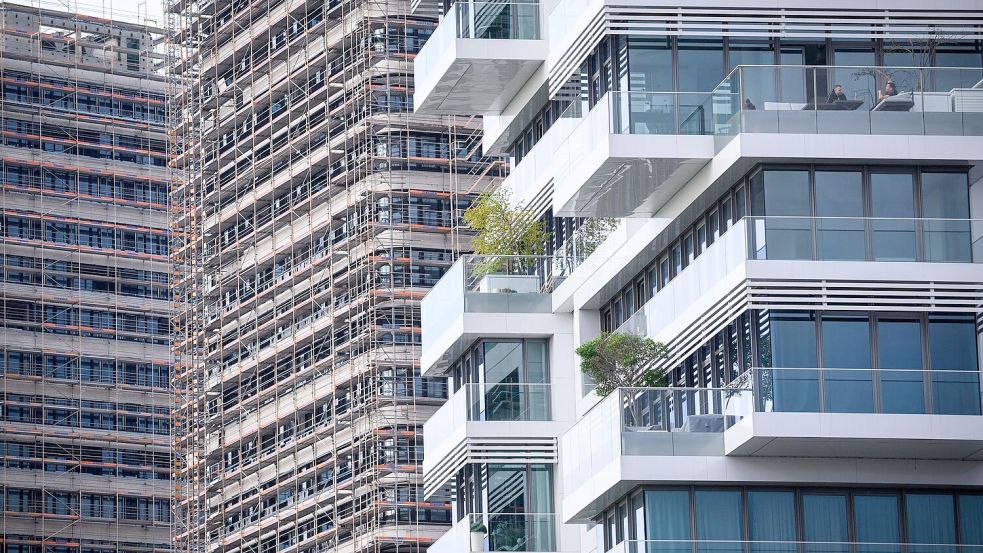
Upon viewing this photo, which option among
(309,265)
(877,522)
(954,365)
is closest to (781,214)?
(954,365)

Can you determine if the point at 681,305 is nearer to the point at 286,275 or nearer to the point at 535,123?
the point at 535,123

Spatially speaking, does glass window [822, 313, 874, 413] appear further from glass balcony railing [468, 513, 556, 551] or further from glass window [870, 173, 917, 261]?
glass balcony railing [468, 513, 556, 551]

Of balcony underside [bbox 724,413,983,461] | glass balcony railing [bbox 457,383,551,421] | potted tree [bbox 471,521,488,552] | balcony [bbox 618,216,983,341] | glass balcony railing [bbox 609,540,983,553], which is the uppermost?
balcony [bbox 618,216,983,341]

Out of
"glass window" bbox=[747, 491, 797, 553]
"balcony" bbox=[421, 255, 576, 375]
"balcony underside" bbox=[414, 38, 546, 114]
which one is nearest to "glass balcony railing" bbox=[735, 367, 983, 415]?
"glass window" bbox=[747, 491, 797, 553]

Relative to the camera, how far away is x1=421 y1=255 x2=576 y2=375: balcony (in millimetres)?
42438

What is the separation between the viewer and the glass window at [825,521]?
3366 cm

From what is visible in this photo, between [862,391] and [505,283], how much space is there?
35.7 ft

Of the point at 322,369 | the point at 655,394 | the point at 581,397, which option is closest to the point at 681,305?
the point at 655,394

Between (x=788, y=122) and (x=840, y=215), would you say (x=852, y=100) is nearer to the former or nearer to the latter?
(x=788, y=122)

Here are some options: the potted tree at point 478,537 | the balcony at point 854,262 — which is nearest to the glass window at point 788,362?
the balcony at point 854,262

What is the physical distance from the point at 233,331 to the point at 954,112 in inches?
1890

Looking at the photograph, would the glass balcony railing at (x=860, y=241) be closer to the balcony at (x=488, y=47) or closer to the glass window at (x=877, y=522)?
the glass window at (x=877, y=522)

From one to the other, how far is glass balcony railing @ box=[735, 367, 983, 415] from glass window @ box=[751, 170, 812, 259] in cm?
187

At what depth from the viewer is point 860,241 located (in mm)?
34000
